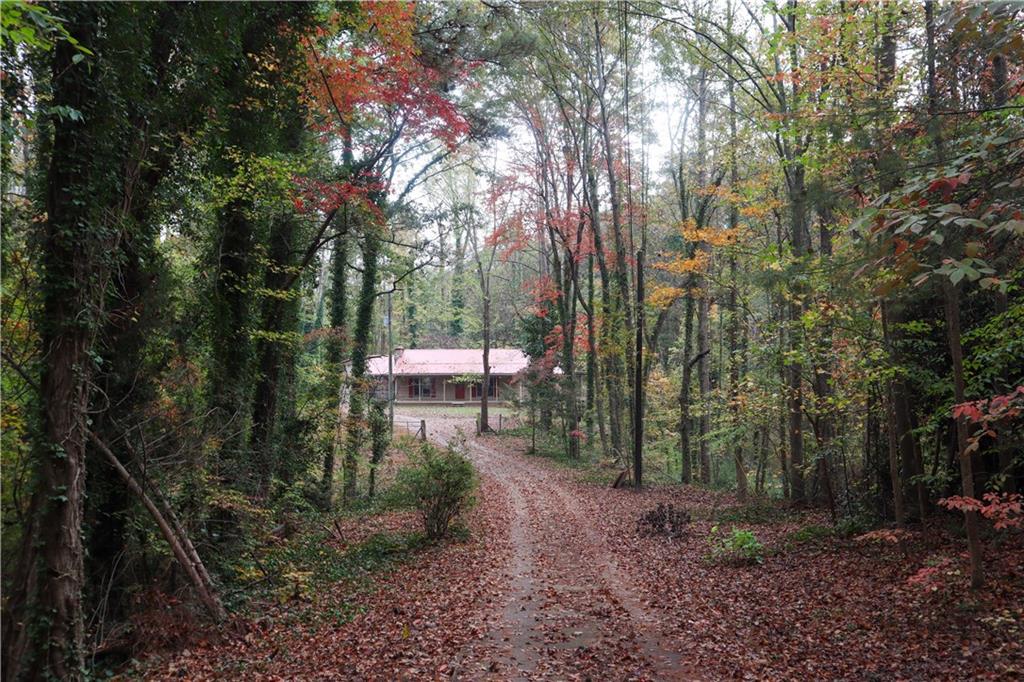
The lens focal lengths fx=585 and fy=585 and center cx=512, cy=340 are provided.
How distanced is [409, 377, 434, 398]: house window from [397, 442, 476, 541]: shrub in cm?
3424

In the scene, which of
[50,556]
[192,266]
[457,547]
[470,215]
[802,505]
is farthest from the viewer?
[470,215]

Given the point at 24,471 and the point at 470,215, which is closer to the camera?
the point at 24,471

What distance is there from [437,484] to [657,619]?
514 centimetres

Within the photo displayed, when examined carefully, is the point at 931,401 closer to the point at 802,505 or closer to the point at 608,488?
the point at 802,505

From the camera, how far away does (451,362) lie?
44.6 metres

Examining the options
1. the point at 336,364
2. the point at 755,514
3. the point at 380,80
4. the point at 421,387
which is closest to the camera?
the point at 755,514

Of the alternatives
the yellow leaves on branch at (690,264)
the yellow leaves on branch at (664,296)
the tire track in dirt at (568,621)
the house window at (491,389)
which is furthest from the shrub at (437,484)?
the house window at (491,389)

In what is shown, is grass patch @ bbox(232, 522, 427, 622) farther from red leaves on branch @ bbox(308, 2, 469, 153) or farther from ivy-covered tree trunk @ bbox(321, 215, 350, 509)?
red leaves on branch @ bbox(308, 2, 469, 153)

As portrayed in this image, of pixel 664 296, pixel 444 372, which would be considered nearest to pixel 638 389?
pixel 664 296

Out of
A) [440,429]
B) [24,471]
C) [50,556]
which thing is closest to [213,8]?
[24,471]

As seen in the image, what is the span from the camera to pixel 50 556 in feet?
17.5

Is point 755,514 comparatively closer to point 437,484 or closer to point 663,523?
point 663,523

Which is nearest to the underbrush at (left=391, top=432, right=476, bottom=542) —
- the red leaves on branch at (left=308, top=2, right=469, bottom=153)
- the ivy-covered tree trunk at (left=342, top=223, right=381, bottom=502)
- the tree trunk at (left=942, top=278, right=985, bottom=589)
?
the ivy-covered tree trunk at (left=342, top=223, right=381, bottom=502)

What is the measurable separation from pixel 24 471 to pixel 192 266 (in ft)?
15.3
